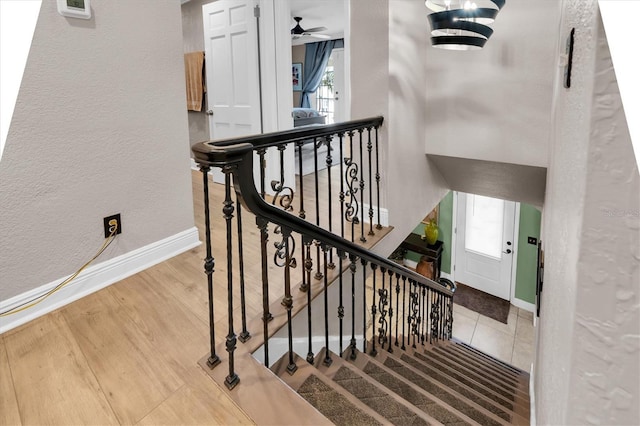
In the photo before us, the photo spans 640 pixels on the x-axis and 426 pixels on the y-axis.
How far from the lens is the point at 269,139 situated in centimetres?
176

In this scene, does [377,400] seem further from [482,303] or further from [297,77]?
[297,77]

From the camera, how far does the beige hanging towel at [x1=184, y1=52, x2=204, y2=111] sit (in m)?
4.97

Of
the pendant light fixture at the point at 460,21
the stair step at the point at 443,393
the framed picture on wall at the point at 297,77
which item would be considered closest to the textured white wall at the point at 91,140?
the pendant light fixture at the point at 460,21

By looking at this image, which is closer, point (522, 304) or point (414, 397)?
point (414, 397)

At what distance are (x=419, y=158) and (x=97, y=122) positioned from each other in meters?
2.56

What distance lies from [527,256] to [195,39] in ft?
19.4

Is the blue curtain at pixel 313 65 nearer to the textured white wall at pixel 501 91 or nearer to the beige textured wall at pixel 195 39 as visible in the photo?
the beige textured wall at pixel 195 39

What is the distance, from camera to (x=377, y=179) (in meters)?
3.02

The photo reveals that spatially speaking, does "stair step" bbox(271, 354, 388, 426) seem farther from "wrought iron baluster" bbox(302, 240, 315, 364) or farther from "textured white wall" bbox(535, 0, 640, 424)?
"textured white wall" bbox(535, 0, 640, 424)

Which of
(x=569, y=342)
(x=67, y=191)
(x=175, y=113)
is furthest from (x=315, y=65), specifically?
(x=569, y=342)

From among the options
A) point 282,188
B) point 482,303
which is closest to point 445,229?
point 482,303

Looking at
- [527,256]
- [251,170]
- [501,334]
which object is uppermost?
[251,170]

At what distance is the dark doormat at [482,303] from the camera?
6.50 m

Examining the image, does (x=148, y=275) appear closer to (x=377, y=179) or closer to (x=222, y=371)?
(x=222, y=371)
